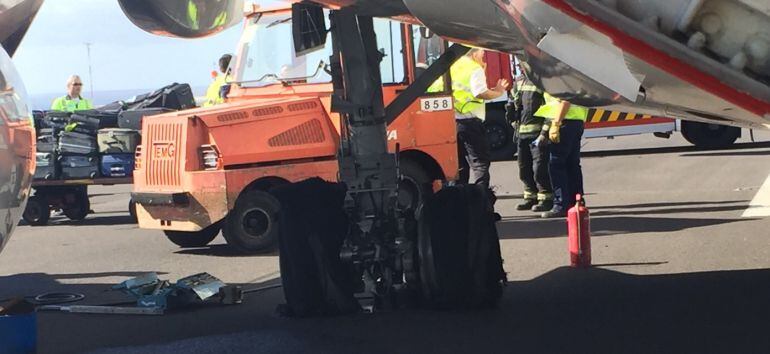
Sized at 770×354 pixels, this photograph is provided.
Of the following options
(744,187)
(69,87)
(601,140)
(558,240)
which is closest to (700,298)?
(558,240)

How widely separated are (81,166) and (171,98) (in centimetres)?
155

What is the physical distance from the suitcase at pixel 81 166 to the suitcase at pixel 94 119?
0.40 metres

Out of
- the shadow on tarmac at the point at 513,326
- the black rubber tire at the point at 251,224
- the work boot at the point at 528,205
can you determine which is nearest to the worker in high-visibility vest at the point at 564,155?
the work boot at the point at 528,205

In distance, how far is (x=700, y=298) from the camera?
6754 mm

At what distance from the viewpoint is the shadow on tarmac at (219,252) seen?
10.1 meters

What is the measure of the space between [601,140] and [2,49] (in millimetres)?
22478

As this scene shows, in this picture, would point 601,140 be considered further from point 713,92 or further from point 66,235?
point 713,92

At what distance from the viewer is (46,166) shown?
532 inches

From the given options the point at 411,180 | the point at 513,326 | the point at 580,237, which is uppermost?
the point at 411,180

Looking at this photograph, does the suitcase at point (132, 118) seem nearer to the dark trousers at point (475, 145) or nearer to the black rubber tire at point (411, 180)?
the dark trousers at point (475, 145)

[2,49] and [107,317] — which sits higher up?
[2,49]

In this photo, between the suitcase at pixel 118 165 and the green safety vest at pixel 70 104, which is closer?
the suitcase at pixel 118 165

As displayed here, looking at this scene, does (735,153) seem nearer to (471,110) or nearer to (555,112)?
(471,110)

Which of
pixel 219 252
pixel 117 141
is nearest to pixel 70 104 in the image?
pixel 117 141
